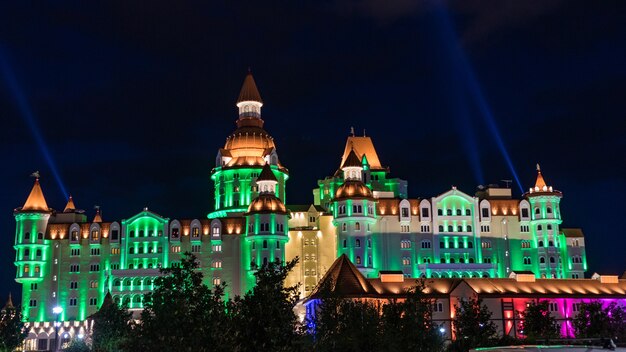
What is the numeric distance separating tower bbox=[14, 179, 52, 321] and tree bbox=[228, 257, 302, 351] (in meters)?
100

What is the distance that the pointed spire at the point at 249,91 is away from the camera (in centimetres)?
14400

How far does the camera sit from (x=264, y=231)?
404 ft

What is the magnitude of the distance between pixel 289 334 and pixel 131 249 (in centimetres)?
9962

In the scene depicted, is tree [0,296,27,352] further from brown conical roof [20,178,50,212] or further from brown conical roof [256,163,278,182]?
brown conical roof [256,163,278,182]

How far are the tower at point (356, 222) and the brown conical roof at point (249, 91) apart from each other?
82.9ft

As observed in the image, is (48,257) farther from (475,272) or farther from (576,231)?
(576,231)

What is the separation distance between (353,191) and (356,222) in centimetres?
479

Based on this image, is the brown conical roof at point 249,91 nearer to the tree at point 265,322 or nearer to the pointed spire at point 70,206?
the pointed spire at point 70,206

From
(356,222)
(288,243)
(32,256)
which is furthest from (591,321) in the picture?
(32,256)

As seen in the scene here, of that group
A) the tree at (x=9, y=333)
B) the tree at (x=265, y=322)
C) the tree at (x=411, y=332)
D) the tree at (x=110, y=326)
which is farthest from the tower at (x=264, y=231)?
the tree at (x=265, y=322)

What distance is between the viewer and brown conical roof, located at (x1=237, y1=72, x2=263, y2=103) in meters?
144

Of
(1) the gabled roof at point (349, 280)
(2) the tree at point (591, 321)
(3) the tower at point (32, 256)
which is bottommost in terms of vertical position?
(2) the tree at point (591, 321)

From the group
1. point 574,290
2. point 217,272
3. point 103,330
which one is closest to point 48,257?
point 217,272

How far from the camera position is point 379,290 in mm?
104125
